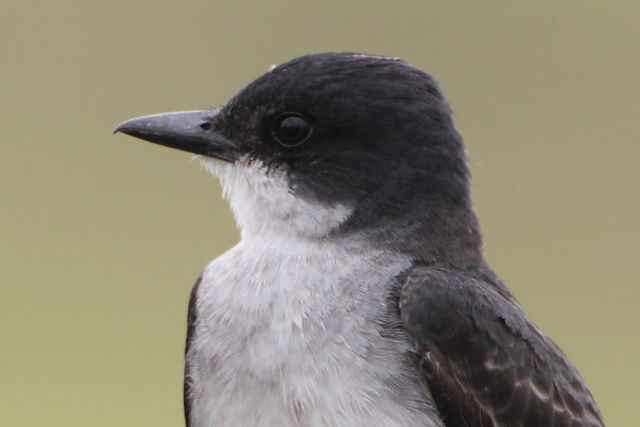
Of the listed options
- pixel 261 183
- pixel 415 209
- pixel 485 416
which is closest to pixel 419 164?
pixel 415 209

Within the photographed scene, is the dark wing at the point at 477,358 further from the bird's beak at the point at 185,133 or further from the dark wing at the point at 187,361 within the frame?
the bird's beak at the point at 185,133

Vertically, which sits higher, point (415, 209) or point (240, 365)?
point (415, 209)

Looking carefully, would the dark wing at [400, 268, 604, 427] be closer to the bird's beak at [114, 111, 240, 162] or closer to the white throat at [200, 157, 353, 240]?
the white throat at [200, 157, 353, 240]

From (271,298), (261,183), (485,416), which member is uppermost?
(261,183)

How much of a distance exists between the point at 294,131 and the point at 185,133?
52cm

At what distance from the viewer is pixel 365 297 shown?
564 cm

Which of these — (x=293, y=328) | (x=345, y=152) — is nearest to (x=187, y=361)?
(x=293, y=328)

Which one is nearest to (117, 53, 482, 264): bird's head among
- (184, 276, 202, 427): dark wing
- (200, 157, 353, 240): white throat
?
(200, 157, 353, 240): white throat

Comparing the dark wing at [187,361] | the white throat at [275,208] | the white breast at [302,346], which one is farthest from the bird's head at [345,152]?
the dark wing at [187,361]

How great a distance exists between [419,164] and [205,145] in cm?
98

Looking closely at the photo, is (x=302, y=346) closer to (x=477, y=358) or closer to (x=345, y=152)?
(x=477, y=358)

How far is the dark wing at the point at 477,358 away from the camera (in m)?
5.50

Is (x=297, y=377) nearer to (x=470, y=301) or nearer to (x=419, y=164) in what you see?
(x=470, y=301)

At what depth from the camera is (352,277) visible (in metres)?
5.72
